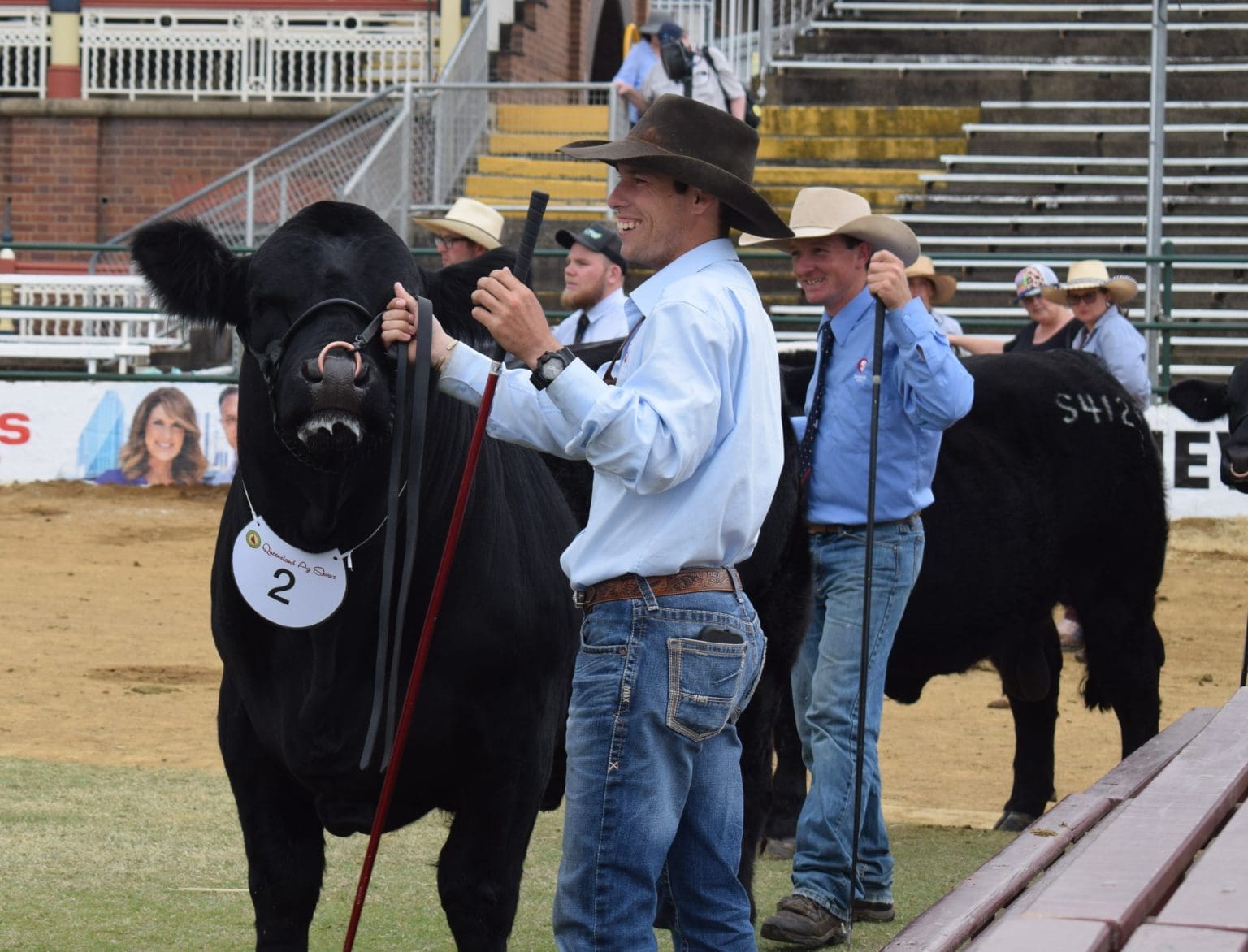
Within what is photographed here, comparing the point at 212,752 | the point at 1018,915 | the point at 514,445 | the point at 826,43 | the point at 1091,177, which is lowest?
the point at 212,752

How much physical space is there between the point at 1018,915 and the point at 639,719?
749mm

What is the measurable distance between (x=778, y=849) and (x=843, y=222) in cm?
235

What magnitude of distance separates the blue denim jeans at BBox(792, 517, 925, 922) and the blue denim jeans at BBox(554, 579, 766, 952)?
1.97 meters

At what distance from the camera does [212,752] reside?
8055mm

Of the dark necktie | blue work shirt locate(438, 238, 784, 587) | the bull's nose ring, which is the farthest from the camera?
the dark necktie

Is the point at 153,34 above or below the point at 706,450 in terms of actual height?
above

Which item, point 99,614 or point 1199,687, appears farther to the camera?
point 99,614

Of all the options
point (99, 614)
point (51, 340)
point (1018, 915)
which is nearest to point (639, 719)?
point (1018, 915)

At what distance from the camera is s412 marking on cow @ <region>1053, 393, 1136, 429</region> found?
23.5ft

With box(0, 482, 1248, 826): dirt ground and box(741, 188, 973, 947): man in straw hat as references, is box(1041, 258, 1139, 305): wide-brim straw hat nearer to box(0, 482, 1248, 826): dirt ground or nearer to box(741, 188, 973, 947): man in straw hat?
box(0, 482, 1248, 826): dirt ground

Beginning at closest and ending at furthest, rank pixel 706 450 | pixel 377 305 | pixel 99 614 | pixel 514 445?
pixel 706 450
pixel 377 305
pixel 514 445
pixel 99 614

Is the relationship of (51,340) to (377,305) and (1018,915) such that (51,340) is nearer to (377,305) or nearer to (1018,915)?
(377,305)

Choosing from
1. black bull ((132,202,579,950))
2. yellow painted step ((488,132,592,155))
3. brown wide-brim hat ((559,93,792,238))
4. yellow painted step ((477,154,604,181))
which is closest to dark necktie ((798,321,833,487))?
black bull ((132,202,579,950))

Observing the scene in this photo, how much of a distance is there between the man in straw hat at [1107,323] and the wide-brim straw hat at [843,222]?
492 centimetres
